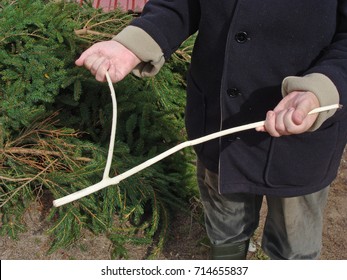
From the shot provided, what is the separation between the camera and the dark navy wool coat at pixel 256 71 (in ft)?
4.14

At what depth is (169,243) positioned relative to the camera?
2266 millimetres

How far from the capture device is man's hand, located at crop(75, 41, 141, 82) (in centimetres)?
133

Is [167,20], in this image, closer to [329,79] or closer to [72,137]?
[329,79]

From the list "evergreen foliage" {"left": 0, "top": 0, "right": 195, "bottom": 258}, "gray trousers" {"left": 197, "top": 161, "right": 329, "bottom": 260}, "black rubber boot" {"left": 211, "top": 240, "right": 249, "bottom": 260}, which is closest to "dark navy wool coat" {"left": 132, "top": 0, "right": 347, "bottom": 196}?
"gray trousers" {"left": 197, "top": 161, "right": 329, "bottom": 260}

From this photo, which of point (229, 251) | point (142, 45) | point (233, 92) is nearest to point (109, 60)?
point (142, 45)

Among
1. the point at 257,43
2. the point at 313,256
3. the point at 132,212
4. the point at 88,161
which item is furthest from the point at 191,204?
the point at 257,43

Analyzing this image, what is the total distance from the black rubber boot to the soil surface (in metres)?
0.31

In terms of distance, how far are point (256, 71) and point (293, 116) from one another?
29 centimetres

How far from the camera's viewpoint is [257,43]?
51.6 inches

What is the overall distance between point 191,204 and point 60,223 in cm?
58

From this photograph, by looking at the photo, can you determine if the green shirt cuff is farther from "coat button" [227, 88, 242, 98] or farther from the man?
"coat button" [227, 88, 242, 98]

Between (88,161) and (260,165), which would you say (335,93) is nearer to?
(260,165)

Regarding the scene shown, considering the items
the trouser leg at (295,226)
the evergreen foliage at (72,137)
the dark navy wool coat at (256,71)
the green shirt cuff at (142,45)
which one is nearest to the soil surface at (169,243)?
the evergreen foliage at (72,137)

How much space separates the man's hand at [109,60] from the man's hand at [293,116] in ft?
1.35
